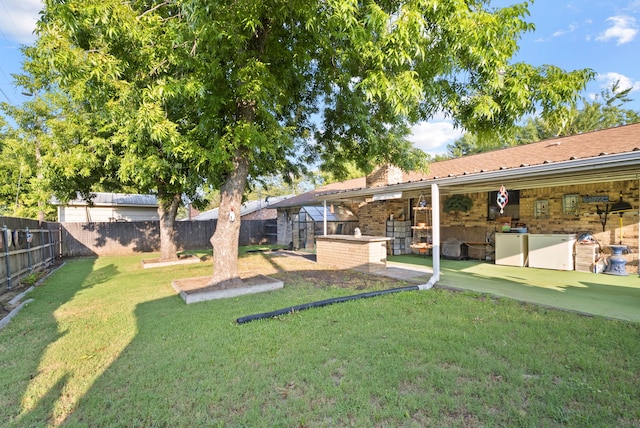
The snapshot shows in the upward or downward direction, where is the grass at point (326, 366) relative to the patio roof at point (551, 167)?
downward

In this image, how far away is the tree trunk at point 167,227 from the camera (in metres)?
11.5

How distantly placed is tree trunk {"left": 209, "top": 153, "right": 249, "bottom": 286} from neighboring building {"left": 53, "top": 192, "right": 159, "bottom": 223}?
14.6m

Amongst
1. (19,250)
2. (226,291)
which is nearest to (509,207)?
(226,291)

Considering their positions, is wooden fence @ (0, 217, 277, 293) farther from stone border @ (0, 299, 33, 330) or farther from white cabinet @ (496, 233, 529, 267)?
white cabinet @ (496, 233, 529, 267)

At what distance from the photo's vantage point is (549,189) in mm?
8859

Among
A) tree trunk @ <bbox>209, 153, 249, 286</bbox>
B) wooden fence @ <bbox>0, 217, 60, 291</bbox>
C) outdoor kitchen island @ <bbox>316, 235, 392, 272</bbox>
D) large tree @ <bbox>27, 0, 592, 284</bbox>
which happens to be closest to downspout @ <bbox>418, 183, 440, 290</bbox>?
outdoor kitchen island @ <bbox>316, 235, 392, 272</bbox>

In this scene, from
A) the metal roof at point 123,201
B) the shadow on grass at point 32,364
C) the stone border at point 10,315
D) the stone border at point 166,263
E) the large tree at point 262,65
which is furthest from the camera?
the metal roof at point 123,201

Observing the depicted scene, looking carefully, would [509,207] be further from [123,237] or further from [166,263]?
[123,237]

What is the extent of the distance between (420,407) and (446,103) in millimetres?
4359

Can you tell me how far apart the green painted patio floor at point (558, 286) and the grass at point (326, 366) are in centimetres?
58

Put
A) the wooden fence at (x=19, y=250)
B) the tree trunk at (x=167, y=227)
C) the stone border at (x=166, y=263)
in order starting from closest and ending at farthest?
1. the wooden fence at (x=19, y=250)
2. the stone border at (x=166, y=263)
3. the tree trunk at (x=167, y=227)

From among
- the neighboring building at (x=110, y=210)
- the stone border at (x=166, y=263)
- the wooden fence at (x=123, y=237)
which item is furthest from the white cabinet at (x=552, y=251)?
the neighboring building at (x=110, y=210)

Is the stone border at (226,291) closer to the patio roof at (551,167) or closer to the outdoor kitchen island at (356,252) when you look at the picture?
the outdoor kitchen island at (356,252)

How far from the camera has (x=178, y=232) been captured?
17.4 m
